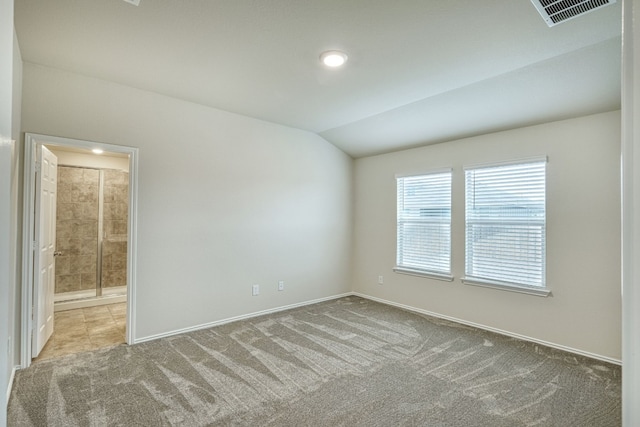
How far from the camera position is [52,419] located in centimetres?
214

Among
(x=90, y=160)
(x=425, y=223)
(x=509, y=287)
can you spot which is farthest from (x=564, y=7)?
(x=90, y=160)

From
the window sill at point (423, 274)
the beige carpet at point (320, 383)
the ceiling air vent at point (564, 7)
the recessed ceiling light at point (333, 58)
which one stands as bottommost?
the beige carpet at point (320, 383)

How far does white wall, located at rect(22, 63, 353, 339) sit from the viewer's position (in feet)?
10.3

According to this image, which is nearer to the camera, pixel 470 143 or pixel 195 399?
pixel 195 399

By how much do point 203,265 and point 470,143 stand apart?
11.5 feet

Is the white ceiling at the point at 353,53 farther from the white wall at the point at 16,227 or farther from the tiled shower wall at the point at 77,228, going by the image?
the tiled shower wall at the point at 77,228

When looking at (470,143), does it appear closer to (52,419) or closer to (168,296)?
(168,296)

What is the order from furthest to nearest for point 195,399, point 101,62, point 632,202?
point 101,62 < point 195,399 < point 632,202

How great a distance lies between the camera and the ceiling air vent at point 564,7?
1.91 m

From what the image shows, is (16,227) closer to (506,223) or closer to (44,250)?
(44,250)

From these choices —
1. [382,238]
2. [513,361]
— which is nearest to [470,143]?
[382,238]

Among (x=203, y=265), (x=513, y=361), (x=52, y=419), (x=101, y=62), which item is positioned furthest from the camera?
(x=203, y=265)

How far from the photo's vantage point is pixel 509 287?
3646 mm

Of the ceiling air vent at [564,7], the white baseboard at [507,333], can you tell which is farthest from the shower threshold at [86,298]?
the ceiling air vent at [564,7]
